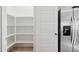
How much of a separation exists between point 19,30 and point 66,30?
0.95 meters

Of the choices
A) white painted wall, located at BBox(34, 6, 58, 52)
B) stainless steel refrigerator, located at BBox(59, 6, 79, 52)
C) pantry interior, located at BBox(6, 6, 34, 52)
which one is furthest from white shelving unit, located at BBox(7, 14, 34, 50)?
stainless steel refrigerator, located at BBox(59, 6, 79, 52)

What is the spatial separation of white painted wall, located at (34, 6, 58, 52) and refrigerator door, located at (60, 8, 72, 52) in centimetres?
14

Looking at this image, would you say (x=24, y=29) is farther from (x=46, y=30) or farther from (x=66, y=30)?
(x=66, y=30)

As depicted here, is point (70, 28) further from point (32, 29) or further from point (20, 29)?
point (20, 29)

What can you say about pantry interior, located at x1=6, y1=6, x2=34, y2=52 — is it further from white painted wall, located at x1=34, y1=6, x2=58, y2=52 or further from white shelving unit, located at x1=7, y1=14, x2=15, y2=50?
white painted wall, located at x1=34, y1=6, x2=58, y2=52

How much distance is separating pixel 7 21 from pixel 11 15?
0.14 meters

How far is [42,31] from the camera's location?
1851 mm

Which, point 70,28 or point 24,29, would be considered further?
point 24,29

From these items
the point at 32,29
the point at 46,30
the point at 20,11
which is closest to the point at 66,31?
the point at 46,30

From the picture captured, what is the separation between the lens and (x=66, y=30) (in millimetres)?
1856

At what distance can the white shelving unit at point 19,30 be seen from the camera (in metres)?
1.84

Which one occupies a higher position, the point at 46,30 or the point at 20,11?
the point at 20,11
